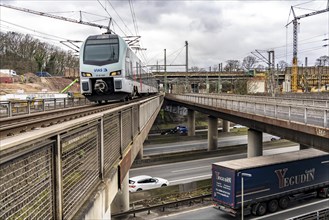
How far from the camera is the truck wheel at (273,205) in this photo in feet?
69.1

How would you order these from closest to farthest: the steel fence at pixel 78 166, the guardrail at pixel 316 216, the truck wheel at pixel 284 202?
the steel fence at pixel 78 166 < the guardrail at pixel 316 216 < the truck wheel at pixel 284 202

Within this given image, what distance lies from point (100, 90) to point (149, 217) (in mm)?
8081

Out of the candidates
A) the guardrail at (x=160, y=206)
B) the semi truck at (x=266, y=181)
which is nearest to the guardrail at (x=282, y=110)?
the semi truck at (x=266, y=181)

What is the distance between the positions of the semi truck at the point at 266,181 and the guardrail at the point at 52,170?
14688 millimetres

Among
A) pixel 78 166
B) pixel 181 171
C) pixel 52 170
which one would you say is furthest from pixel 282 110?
pixel 52 170

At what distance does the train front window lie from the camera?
63.9 feet

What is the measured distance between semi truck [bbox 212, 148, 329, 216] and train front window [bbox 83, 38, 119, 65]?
902cm

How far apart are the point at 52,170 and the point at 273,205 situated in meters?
20.2

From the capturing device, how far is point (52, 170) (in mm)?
3555

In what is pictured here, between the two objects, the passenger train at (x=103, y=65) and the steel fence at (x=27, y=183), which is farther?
the passenger train at (x=103, y=65)

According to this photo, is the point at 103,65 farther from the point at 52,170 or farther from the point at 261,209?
the point at 52,170

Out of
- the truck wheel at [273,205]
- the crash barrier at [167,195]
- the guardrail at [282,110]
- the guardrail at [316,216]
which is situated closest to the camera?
the guardrail at [316,216]

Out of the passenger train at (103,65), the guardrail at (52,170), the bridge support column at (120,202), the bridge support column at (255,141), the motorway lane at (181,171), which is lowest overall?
the motorway lane at (181,171)

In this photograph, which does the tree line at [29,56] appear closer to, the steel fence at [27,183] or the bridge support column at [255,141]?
the bridge support column at [255,141]
